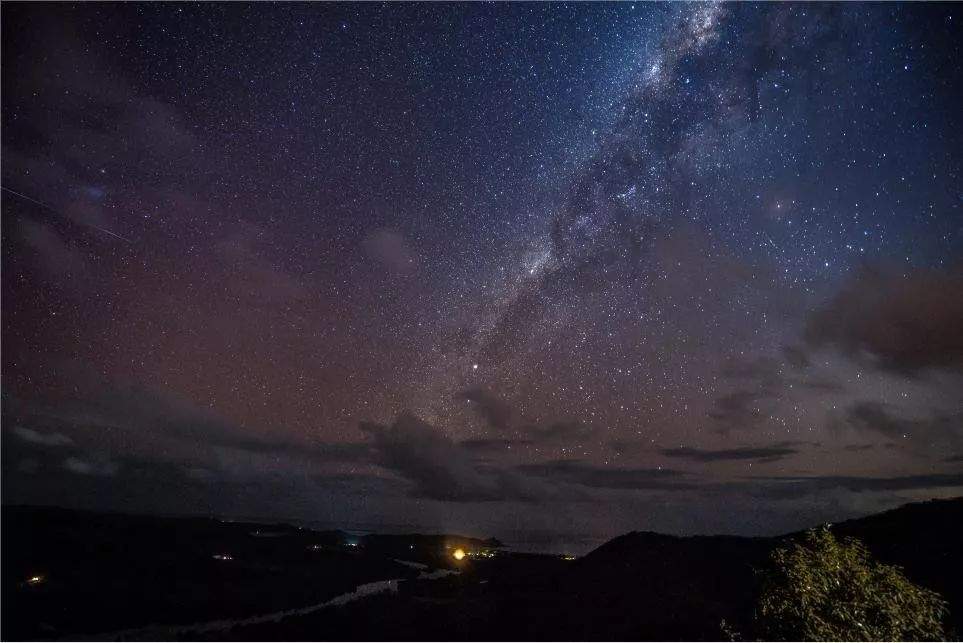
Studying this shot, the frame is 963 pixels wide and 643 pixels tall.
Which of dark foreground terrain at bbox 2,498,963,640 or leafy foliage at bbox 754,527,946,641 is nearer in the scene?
leafy foliage at bbox 754,527,946,641

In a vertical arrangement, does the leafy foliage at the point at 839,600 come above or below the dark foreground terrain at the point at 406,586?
above

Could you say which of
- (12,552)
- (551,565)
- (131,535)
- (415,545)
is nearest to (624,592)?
(551,565)

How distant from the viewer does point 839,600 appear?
13047 millimetres

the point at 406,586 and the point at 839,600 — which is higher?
the point at 839,600

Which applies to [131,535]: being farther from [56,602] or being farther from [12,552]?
[56,602]

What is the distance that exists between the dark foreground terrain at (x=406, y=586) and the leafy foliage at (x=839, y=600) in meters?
24.3

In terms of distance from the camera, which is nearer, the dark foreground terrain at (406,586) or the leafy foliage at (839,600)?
the leafy foliage at (839,600)

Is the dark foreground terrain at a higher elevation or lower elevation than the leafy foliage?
lower

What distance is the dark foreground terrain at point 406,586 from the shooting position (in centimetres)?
4094

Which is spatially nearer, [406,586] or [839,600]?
[839,600]

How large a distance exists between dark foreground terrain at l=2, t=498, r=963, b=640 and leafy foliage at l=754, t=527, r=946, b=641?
24.3m

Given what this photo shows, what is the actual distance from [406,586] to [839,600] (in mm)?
69344

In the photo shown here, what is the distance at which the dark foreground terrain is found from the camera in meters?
40.9

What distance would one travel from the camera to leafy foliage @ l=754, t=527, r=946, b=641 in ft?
40.0
